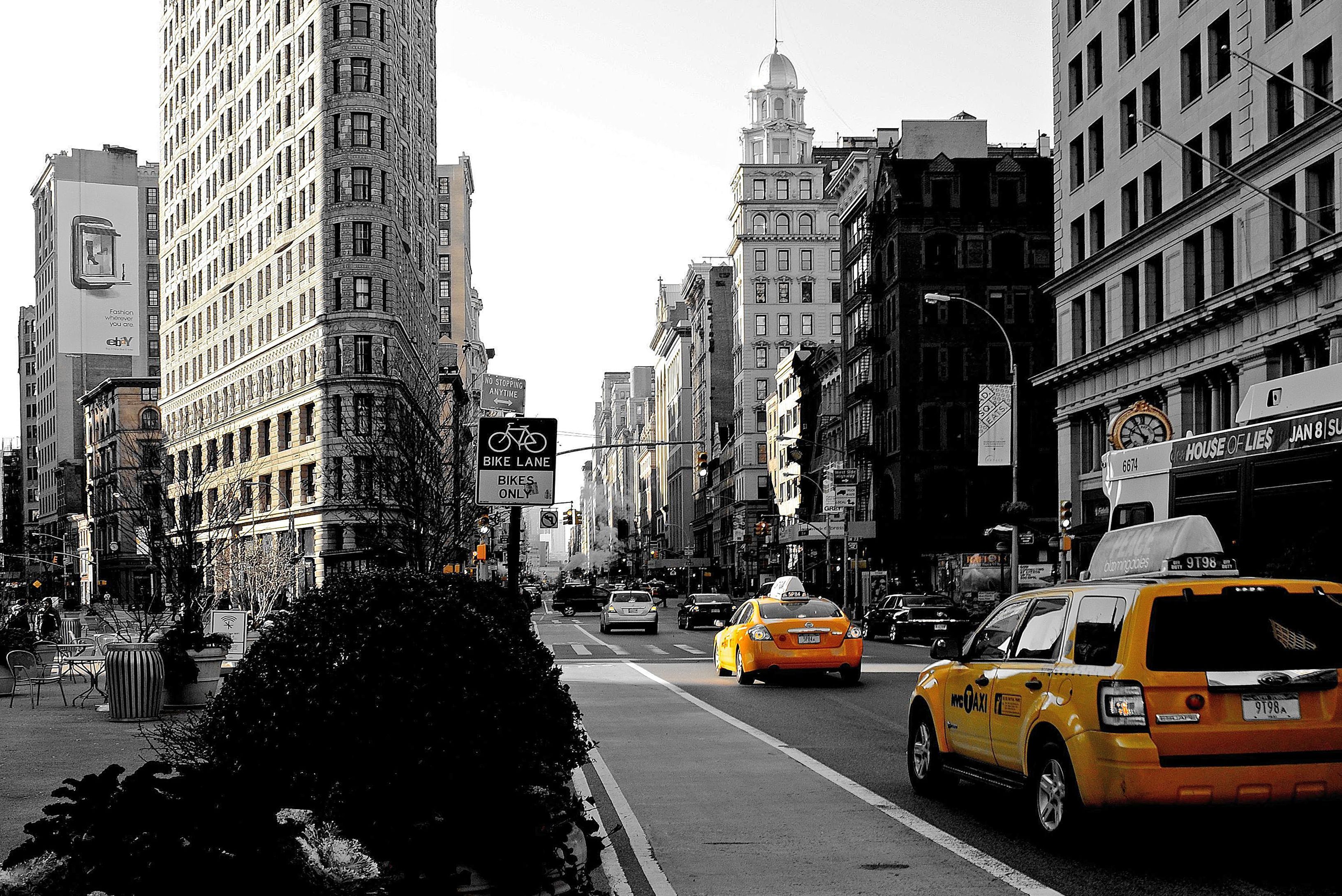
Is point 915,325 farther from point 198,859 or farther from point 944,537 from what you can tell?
point 198,859

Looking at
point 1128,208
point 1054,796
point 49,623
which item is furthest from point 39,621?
point 1054,796

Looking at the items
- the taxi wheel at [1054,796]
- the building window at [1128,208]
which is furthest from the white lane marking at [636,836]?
the building window at [1128,208]

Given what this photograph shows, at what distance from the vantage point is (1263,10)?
129 ft

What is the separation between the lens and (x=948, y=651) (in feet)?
37.0

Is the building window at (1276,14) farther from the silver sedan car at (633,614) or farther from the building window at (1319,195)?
the silver sedan car at (633,614)

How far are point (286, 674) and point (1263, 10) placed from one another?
38.8 meters

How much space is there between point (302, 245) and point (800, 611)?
65.5 metres

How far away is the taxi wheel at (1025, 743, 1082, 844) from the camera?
8859mm

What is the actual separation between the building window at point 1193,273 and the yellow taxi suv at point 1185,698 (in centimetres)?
3745

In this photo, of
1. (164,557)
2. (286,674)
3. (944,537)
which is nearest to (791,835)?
(286,674)

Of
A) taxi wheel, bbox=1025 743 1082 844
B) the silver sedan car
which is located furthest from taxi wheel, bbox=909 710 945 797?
the silver sedan car

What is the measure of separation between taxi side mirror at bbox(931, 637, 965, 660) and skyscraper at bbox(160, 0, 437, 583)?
197ft

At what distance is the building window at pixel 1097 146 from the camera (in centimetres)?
5006

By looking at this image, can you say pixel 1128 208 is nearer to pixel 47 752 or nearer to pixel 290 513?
pixel 47 752
